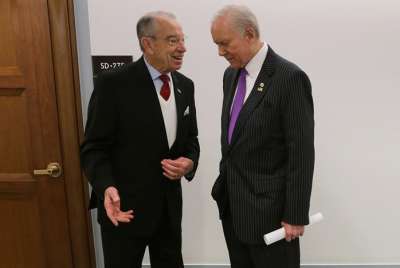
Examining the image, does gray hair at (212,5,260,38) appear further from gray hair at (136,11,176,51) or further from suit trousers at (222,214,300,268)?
suit trousers at (222,214,300,268)

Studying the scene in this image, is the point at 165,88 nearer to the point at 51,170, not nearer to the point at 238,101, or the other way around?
the point at 238,101

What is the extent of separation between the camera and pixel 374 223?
2172 mm

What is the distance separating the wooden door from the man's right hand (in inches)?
27.5

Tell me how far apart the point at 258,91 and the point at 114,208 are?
66 centimetres

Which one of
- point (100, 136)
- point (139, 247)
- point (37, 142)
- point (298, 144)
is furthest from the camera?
point (37, 142)

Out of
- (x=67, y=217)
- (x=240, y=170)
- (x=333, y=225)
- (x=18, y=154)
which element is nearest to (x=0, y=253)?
(x=67, y=217)

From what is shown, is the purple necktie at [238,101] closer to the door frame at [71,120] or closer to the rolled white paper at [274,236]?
the rolled white paper at [274,236]

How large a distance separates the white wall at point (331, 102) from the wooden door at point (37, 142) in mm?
168

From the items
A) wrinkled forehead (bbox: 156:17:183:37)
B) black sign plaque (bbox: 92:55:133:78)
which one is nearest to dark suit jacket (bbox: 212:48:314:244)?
wrinkled forehead (bbox: 156:17:183:37)

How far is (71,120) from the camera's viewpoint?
2.00m

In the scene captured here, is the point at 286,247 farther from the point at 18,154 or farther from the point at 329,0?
the point at 18,154

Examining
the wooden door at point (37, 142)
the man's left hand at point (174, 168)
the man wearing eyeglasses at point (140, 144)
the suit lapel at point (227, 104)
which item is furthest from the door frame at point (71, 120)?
the suit lapel at point (227, 104)

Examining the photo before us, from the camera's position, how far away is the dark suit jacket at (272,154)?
4.42 ft

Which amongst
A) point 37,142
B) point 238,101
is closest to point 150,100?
point 238,101
